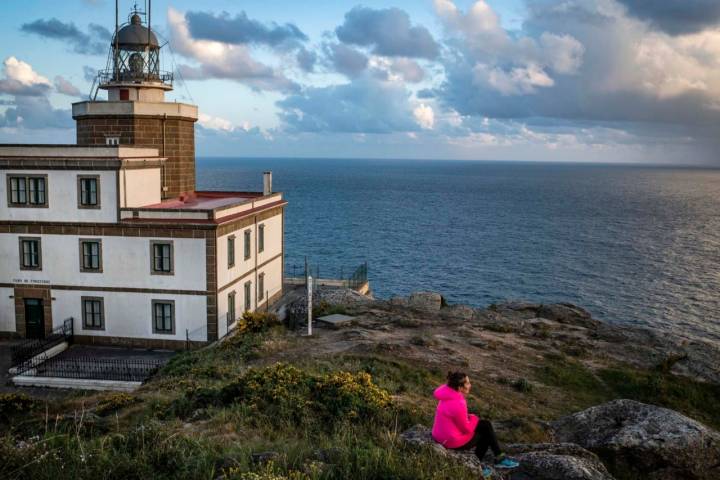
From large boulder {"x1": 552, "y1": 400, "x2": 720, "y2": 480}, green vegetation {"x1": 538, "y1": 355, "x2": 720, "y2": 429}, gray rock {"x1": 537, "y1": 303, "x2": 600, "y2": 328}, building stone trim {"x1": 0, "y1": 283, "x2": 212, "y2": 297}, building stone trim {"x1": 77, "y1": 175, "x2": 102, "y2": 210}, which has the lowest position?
gray rock {"x1": 537, "y1": 303, "x2": 600, "y2": 328}

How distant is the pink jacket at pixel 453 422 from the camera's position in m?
9.23

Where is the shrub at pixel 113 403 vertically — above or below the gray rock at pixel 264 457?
below

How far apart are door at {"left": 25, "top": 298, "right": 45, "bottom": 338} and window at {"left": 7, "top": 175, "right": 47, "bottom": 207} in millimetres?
4401

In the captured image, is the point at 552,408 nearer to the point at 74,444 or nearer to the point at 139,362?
the point at 74,444

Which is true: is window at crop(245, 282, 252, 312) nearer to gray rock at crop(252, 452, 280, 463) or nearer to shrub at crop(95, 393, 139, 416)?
shrub at crop(95, 393, 139, 416)

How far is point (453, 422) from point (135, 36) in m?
30.4

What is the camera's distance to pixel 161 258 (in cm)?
2703

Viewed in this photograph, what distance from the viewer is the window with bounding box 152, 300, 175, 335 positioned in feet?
89.4

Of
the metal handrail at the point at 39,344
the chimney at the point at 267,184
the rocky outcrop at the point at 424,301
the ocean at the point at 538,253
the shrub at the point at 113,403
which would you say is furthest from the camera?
the ocean at the point at 538,253

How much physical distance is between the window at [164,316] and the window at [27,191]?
675cm

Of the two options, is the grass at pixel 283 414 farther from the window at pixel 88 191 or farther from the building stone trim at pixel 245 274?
the window at pixel 88 191

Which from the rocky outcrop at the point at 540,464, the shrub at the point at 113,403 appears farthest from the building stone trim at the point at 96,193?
the rocky outcrop at the point at 540,464

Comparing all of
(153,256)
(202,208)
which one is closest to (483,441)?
(153,256)

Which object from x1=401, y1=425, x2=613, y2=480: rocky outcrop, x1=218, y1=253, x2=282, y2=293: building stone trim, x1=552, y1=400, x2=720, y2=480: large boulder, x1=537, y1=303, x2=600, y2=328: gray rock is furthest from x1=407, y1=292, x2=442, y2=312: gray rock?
x1=401, y1=425, x2=613, y2=480: rocky outcrop
